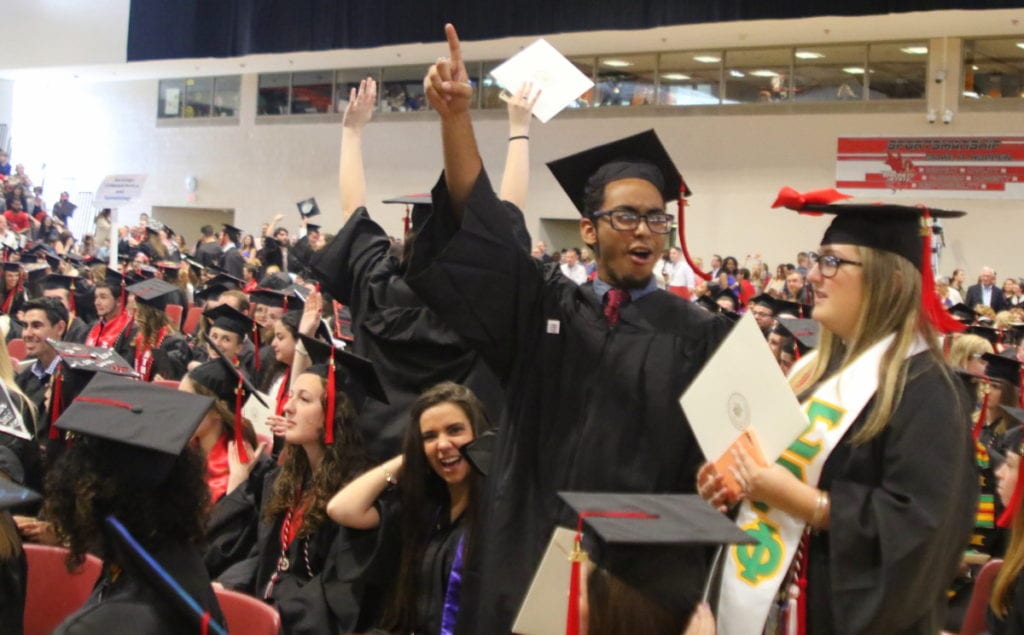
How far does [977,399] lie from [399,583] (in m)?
3.65

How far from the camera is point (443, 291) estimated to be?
93.1 inches

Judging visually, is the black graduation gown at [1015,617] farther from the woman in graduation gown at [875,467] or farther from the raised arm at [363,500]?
the raised arm at [363,500]

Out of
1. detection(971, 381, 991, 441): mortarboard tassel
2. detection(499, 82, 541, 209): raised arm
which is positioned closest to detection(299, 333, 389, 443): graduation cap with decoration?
detection(499, 82, 541, 209): raised arm

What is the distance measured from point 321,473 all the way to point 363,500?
0.38 m

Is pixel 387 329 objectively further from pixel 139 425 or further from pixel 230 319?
pixel 230 319

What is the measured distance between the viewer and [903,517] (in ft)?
7.13

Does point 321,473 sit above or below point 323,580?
above

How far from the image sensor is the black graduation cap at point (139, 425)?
262 centimetres

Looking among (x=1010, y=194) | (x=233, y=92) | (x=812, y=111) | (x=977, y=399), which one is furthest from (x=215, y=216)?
(x=977, y=399)

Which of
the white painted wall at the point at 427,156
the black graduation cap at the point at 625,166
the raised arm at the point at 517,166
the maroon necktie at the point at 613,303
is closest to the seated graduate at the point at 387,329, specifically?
the raised arm at the point at 517,166

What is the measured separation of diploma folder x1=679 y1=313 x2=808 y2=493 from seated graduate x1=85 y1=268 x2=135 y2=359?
7.28 m

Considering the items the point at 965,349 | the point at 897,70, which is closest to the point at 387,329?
the point at 965,349

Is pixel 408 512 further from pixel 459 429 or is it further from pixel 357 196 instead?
pixel 357 196

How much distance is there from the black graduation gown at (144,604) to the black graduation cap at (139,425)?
0.65 feet
